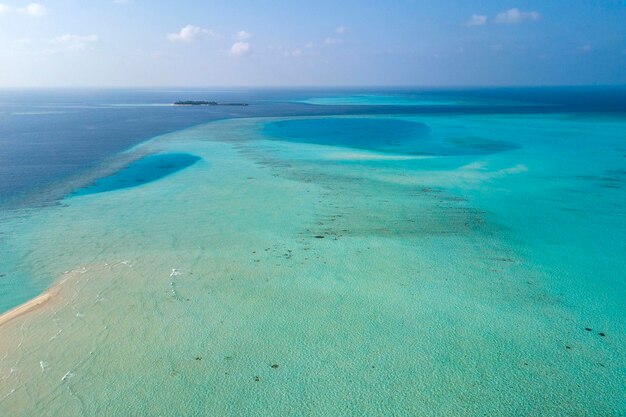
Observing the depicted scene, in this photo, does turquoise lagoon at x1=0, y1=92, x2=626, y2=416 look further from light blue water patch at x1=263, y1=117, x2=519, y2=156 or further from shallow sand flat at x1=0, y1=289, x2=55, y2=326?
light blue water patch at x1=263, y1=117, x2=519, y2=156

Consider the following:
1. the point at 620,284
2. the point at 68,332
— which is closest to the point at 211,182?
the point at 68,332

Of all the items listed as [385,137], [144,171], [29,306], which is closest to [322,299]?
[29,306]

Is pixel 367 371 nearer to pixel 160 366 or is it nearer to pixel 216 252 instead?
pixel 160 366

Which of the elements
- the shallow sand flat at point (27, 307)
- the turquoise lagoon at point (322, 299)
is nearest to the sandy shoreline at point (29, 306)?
the shallow sand flat at point (27, 307)

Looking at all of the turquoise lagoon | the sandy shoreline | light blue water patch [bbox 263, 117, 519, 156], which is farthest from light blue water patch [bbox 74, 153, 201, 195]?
light blue water patch [bbox 263, 117, 519, 156]

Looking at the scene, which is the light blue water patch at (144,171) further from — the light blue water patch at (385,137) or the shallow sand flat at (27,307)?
the light blue water patch at (385,137)

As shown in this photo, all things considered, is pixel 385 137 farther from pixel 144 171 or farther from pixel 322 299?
pixel 322 299

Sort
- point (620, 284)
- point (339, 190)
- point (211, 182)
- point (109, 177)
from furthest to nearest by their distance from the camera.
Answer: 1. point (109, 177)
2. point (211, 182)
3. point (339, 190)
4. point (620, 284)
